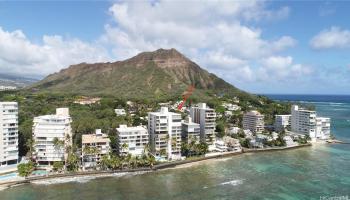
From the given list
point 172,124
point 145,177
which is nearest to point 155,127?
point 172,124

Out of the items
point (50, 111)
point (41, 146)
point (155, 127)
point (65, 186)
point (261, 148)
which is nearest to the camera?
point (65, 186)

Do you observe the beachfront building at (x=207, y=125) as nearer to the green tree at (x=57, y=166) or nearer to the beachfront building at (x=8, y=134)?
Answer: the green tree at (x=57, y=166)

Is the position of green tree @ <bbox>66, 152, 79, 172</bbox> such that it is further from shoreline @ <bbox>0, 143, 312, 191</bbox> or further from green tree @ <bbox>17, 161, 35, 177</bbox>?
green tree @ <bbox>17, 161, 35, 177</bbox>

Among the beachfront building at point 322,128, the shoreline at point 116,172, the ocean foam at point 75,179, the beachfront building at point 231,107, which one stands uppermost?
the beachfront building at point 231,107

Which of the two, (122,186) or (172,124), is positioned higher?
(172,124)

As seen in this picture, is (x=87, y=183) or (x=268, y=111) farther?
(x=268, y=111)

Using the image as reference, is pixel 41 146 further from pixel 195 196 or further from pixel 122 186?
pixel 195 196

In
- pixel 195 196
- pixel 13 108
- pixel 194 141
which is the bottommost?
pixel 195 196

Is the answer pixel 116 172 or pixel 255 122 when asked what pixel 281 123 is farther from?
pixel 116 172

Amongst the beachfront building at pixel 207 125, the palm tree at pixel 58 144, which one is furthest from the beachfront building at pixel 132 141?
the beachfront building at pixel 207 125
